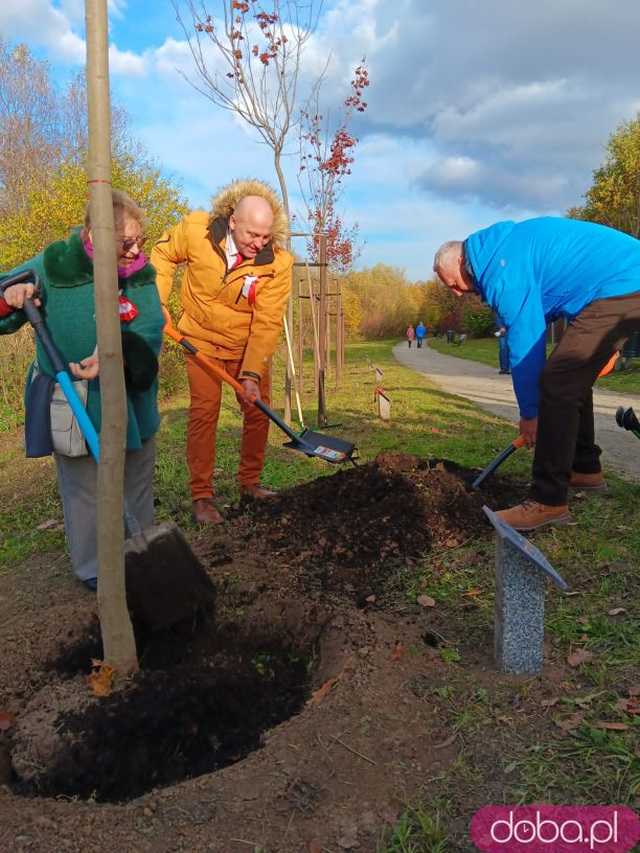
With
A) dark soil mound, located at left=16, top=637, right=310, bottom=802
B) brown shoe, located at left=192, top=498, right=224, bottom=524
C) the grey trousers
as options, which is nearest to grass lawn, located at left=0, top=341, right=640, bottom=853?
brown shoe, located at left=192, top=498, right=224, bottom=524

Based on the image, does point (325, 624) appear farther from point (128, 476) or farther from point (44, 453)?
point (44, 453)

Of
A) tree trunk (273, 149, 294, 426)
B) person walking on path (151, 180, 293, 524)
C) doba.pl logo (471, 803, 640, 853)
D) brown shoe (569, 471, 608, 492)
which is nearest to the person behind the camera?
doba.pl logo (471, 803, 640, 853)

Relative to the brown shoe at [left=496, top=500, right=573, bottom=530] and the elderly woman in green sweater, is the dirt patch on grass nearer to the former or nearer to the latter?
the brown shoe at [left=496, top=500, right=573, bottom=530]

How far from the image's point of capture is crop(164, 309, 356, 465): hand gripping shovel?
424cm

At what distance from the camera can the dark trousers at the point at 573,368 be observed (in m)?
3.48

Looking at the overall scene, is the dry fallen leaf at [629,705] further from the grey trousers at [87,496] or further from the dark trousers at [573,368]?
the grey trousers at [87,496]

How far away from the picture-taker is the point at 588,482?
14.6 feet

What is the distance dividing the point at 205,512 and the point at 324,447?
3.27 ft

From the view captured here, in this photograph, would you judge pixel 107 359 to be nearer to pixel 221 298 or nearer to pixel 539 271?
pixel 221 298

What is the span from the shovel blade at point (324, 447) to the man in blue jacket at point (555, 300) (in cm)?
138

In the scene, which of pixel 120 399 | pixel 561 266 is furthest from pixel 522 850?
pixel 561 266

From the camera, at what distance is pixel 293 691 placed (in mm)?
2516

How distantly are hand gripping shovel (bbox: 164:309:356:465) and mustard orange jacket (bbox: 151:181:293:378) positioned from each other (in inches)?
5.0

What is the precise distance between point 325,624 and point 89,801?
1.16 m
